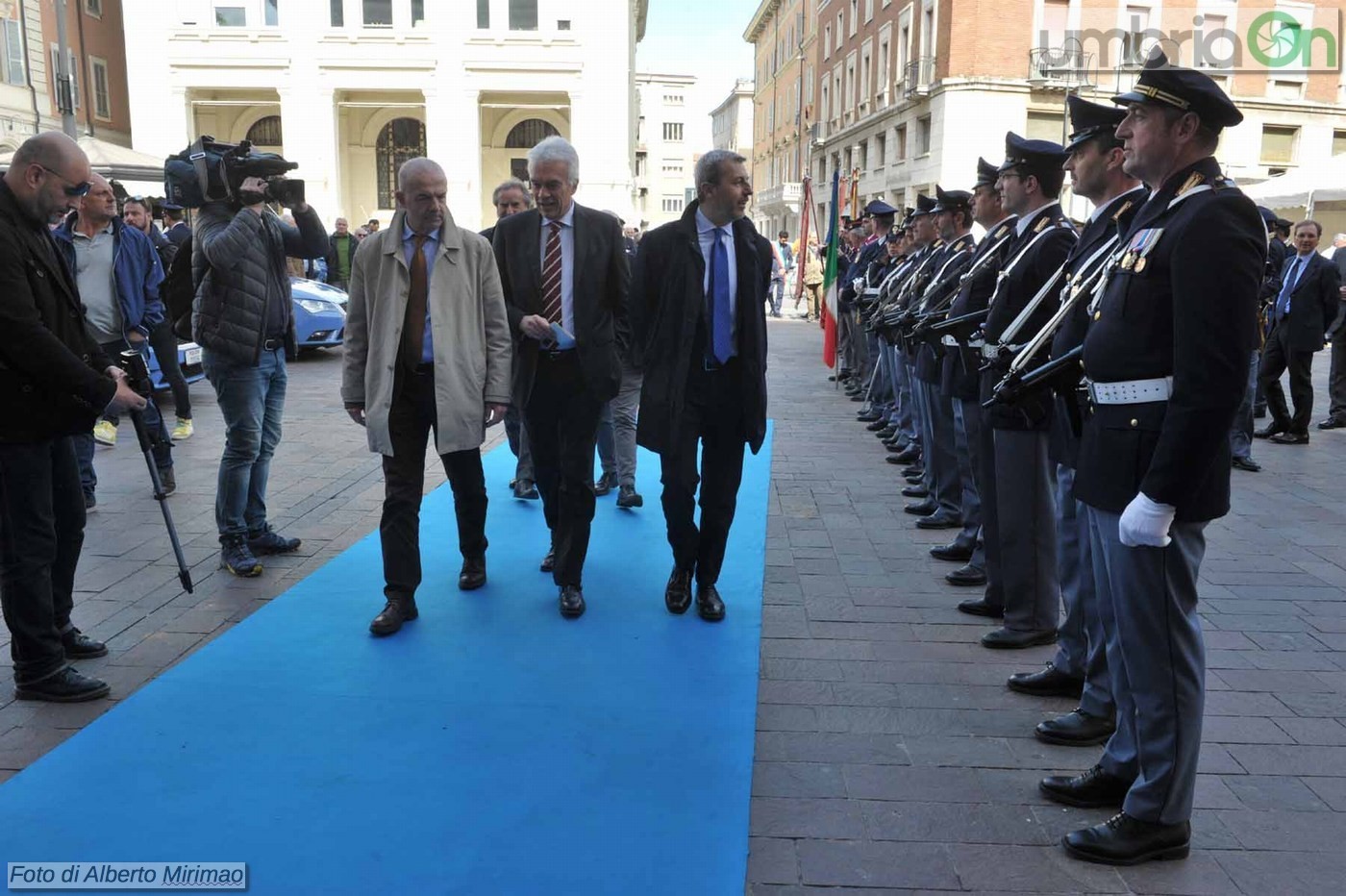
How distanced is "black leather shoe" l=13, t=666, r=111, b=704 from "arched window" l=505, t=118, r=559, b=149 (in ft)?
127

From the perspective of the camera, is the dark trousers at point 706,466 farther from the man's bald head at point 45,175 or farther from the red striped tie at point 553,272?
the man's bald head at point 45,175

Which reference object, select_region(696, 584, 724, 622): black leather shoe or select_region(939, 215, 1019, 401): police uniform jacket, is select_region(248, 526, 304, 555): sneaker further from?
select_region(939, 215, 1019, 401): police uniform jacket

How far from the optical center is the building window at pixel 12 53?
1184 inches

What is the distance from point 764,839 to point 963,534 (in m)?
3.18

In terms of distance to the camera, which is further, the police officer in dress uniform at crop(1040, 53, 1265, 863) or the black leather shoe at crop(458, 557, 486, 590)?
the black leather shoe at crop(458, 557, 486, 590)

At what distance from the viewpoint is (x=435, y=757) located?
3377 millimetres

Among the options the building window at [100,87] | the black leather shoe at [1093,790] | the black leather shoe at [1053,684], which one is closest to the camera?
the black leather shoe at [1093,790]

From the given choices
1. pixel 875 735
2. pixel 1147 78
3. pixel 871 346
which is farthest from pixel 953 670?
pixel 871 346

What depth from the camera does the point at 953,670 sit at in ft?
13.8

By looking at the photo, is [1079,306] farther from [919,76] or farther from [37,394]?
[919,76]

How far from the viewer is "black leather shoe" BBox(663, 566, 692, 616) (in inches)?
189

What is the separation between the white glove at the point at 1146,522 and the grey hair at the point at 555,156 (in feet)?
9.53

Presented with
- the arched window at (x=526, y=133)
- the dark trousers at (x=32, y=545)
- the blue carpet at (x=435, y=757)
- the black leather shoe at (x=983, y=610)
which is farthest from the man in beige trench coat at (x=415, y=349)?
the arched window at (x=526, y=133)

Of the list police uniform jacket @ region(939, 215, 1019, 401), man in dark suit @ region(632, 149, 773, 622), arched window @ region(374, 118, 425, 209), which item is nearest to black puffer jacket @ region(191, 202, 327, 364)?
man in dark suit @ region(632, 149, 773, 622)
